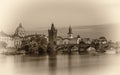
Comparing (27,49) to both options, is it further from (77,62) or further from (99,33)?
(99,33)

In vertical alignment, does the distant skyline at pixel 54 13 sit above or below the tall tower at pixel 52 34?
above

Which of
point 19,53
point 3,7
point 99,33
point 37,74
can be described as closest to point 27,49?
point 19,53

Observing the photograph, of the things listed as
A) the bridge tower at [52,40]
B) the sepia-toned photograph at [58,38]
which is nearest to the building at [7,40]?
the sepia-toned photograph at [58,38]

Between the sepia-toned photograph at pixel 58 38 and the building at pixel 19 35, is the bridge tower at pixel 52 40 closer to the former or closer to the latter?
the sepia-toned photograph at pixel 58 38

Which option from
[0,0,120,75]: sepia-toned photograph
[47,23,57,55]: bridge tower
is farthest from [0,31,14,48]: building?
[47,23,57,55]: bridge tower

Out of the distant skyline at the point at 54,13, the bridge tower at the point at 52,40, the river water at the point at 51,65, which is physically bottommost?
the river water at the point at 51,65

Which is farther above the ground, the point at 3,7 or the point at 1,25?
the point at 3,7

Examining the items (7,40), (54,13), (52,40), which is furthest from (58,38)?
(7,40)

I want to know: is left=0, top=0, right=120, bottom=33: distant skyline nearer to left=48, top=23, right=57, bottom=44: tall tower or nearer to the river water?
left=48, top=23, right=57, bottom=44: tall tower
